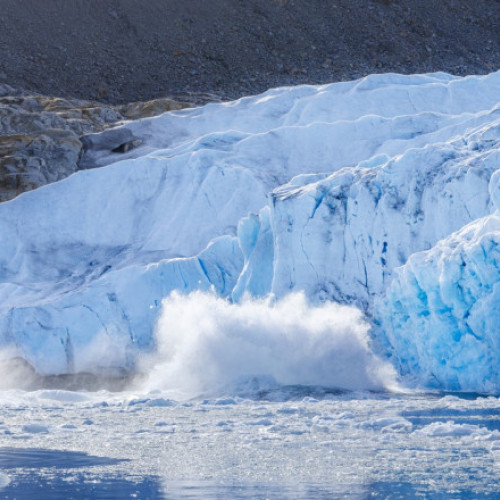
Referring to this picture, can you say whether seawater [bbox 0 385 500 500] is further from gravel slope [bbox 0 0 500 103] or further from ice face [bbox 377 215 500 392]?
gravel slope [bbox 0 0 500 103]

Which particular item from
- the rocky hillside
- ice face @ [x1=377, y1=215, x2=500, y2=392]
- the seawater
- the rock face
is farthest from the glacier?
the rocky hillside

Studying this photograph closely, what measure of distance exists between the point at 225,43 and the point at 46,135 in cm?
1948

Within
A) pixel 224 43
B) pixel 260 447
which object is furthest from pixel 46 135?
pixel 224 43

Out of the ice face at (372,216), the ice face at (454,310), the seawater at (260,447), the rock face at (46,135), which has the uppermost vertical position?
the rock face at (46,135)

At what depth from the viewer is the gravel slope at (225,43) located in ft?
121

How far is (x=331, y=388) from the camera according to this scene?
438 inches

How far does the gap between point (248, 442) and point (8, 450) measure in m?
1.71

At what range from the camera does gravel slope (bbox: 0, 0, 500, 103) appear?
3681 cm

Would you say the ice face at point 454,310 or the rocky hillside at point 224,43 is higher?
the rocky hillside at point 224,43

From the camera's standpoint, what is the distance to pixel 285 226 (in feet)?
41.8

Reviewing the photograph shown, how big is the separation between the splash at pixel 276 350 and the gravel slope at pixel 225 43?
24.2m

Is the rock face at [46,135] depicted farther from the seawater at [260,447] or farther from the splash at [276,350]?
the seawater at [260,447]

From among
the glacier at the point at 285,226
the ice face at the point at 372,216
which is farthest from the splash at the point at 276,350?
the ice face at the point at 372,216

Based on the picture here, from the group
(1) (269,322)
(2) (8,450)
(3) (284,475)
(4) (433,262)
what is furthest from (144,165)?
(3) (284,475)
